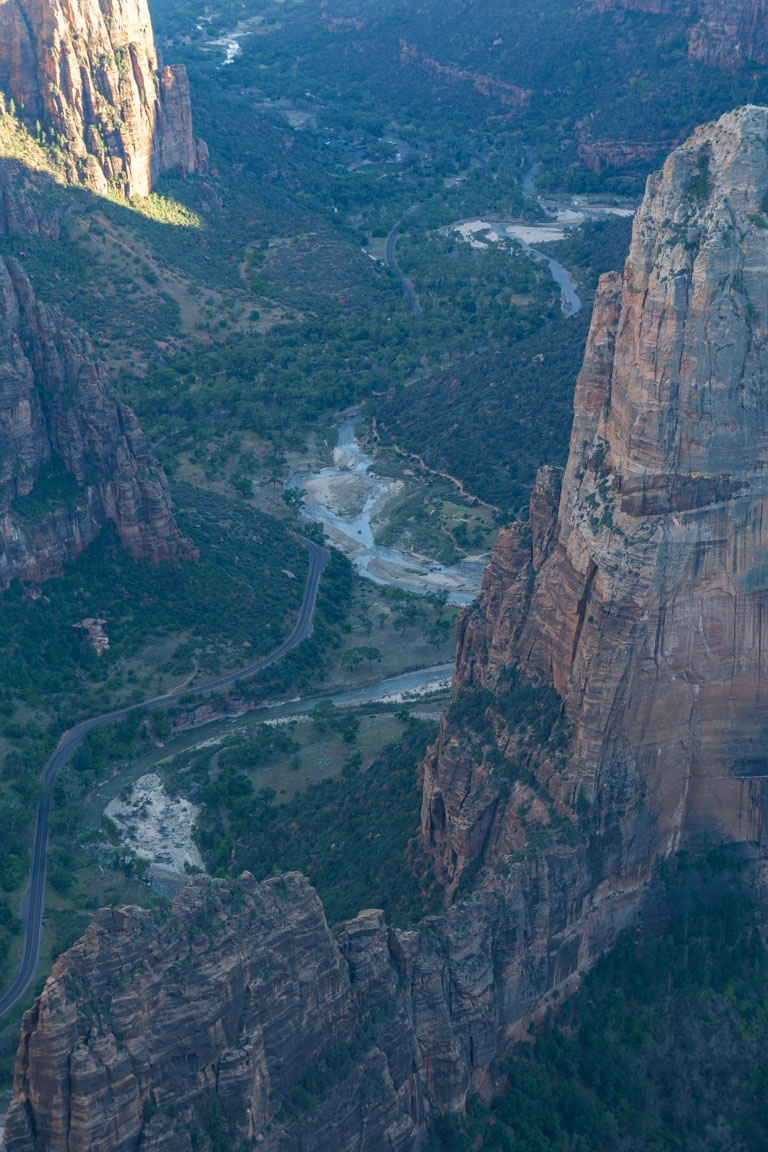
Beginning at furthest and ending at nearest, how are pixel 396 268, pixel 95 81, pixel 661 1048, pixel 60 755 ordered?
pixel 396 268
pixel 95 81
pixel 60 755
pixel 661 1048

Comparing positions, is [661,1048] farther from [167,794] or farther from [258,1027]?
[167,794]

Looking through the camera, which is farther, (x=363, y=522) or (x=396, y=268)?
(x=396, y=268)

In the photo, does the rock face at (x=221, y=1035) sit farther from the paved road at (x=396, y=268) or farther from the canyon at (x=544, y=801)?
the paved road at (x=396, y=268)

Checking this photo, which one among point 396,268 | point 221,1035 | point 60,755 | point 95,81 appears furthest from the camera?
point 396,268

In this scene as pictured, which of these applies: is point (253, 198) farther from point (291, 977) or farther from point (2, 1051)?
point (291, 977)

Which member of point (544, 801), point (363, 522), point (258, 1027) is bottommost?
point (363, 522)

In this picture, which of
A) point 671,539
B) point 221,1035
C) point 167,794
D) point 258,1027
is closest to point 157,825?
point 167,794

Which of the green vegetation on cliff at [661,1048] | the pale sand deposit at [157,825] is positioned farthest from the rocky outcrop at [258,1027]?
the pale sand deposit at [157,825]

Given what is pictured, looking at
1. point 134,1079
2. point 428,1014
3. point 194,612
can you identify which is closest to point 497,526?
point 194,612
